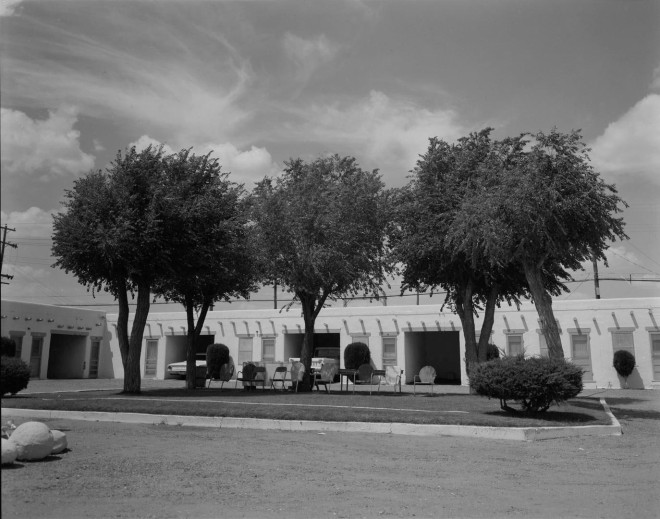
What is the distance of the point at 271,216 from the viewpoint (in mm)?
22859

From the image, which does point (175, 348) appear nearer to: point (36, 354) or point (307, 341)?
point (36, 354)

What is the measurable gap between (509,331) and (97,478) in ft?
96.2

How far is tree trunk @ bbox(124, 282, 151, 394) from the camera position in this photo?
20.8 m

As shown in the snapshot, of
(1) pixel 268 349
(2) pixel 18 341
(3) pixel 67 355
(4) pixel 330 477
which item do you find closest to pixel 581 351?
(1) pixel 268 349

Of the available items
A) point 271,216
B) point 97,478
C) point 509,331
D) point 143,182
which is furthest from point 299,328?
point 97,478

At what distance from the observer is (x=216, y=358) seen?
118ft

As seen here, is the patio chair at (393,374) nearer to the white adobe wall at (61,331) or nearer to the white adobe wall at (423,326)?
the white adobe wall at (423,326)

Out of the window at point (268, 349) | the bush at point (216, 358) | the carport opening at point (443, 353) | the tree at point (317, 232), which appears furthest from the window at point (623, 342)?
the bush at point (216, 358)

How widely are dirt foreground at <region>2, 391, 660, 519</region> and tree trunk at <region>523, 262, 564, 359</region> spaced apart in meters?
5.72

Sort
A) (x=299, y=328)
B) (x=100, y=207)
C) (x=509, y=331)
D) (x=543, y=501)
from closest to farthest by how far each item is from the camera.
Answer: (x=543, y=501)
(x=100, y=207)
(x=509, y=331)
(x=299, y=328)

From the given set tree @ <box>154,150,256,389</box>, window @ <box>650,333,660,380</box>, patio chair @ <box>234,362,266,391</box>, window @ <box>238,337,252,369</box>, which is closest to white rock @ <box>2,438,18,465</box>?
tree @ <box>154,150,256,389</box>

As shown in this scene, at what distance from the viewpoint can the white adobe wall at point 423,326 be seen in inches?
1236

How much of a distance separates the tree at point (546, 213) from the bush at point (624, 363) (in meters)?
14.2

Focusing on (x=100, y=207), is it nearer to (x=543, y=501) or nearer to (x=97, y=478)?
(x=97, y=478)
